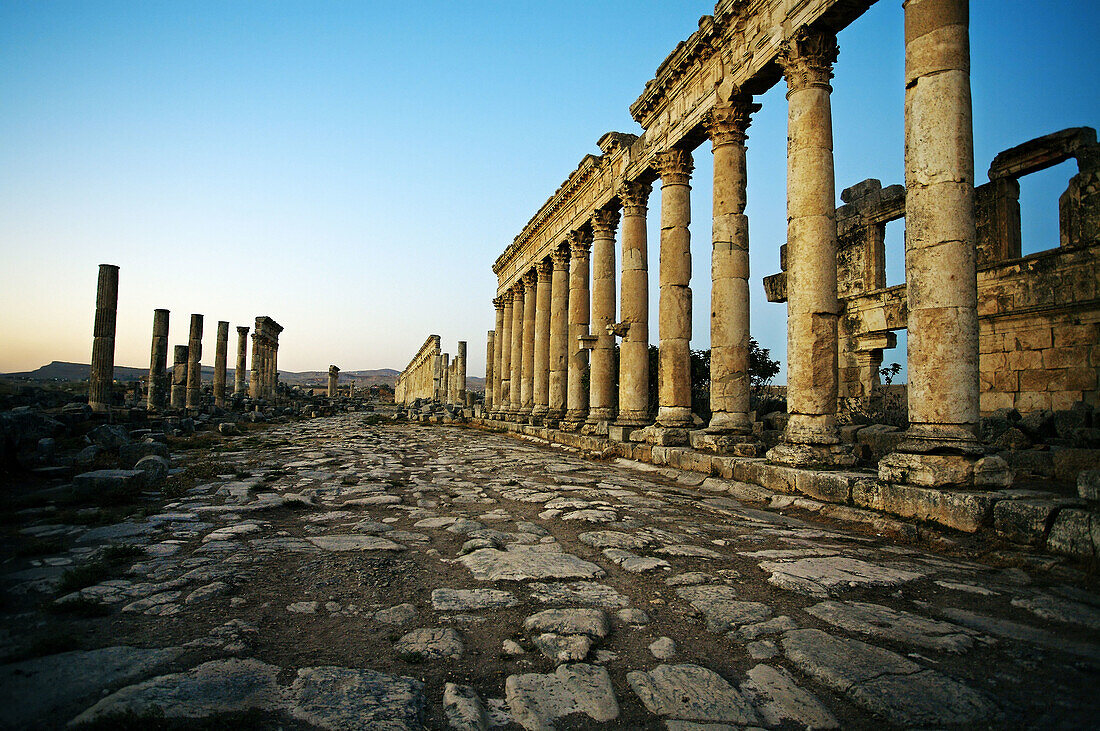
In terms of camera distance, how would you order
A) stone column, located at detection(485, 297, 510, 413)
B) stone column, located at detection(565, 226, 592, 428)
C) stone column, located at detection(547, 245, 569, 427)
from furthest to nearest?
stone column, located at detection(485, 297, 510, 413)
stone column, located at detection(547, 245, 569, 427)
stone column, located at detection(565, 226, 592, 428)

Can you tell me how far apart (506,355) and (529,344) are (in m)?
3.70

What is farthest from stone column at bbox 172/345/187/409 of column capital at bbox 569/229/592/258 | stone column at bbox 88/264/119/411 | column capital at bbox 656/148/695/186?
column capital at bbox 656/148/695/186

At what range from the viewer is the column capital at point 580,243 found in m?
17.7

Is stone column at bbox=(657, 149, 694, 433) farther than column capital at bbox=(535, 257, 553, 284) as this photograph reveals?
No

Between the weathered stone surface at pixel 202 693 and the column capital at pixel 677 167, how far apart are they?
38.0 ft

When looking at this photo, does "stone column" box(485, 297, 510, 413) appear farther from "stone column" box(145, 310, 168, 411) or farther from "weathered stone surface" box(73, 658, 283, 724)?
"weathered stone surface" box(73, 658, 283, 724)

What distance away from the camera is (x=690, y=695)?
2357 mm

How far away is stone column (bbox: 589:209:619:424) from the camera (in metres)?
15.2

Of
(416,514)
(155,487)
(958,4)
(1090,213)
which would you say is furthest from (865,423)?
(155,487)

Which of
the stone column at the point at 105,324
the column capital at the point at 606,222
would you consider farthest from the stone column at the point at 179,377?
the column capital at the point at 606,222

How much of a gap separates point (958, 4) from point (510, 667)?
8010mm

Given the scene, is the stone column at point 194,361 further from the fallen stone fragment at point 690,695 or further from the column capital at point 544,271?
the fallen stone fragment at point 690,695

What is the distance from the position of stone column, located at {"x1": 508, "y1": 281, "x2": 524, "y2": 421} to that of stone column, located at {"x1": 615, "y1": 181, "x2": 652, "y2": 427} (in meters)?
9.81

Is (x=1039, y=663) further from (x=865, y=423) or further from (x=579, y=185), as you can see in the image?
(x=579, y=185)
